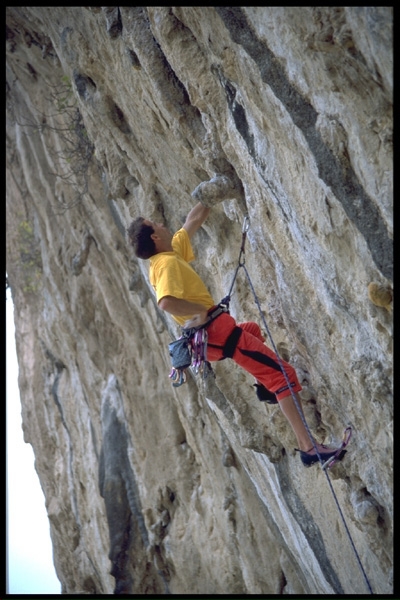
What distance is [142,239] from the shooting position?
210 inches

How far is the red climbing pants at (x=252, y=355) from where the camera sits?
5125mm

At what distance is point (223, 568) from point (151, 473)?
150cm

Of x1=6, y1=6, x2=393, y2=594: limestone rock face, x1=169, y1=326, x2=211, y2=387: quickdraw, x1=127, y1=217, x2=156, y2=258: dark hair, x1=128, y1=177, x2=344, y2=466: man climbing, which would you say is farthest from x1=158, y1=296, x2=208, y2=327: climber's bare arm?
x1=6, y1=6, x2=393, y2=594: limestone rock face

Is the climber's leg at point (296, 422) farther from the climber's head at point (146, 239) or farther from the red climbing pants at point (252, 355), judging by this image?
the climber's head at point (146, 239)

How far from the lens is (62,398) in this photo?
1074cm

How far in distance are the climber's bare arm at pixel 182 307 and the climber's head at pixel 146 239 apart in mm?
476

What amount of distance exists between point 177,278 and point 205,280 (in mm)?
1709

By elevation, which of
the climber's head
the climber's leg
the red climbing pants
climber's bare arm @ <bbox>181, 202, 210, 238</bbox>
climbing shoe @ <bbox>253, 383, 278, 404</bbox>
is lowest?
the climber's leg

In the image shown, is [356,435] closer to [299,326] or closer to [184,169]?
[299,326]

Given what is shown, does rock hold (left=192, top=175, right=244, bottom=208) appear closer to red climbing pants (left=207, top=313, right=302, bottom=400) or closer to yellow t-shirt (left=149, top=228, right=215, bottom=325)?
yellow t-shirt (left=149, top=228, right=215, bottom=325)

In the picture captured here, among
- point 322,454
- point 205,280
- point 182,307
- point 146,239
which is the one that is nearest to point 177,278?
point 182,307

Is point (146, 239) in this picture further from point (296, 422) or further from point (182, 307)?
point (296, 422)

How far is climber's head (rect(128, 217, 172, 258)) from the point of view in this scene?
17.5 ft

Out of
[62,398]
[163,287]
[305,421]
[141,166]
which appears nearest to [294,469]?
[305,421]
